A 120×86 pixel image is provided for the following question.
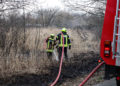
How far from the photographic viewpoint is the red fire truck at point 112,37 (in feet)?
14.9

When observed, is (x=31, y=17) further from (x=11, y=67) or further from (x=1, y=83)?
(x=1, y=83)

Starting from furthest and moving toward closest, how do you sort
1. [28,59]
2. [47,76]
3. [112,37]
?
[28,59] → [47,76] → [112,37]

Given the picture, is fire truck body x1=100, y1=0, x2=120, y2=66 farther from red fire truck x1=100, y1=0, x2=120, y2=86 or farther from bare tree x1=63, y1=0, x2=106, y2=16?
bare tree x1=63, y1=0, x2=106, y2=16

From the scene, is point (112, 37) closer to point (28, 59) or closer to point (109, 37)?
point (109, 37)

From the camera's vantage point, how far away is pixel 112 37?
15.7ft

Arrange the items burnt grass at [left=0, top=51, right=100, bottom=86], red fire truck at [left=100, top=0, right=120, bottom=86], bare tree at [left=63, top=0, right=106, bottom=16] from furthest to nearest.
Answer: bare tree at [left=63, top=0, right=106, bottom=16]
burnt grass at [left=0, top=51, right=100, bottom=86]
red fire truck at [left=100, top=0, right=120, bottom=86]

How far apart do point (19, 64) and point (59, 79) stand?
5.60 feet

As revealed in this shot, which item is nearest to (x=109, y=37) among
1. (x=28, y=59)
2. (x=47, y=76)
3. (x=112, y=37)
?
(x=112, y=37)

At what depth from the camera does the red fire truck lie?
14.9ft

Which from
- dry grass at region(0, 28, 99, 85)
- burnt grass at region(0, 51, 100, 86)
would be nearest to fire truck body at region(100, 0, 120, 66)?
burnt grass at region(0, 51, 100, 86)

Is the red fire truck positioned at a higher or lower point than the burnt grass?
higher

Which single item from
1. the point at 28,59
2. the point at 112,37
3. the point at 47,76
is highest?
the point at 112,37

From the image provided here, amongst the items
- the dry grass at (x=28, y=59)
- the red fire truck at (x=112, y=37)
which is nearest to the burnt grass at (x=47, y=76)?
the dry grass at (x=28, y=59)

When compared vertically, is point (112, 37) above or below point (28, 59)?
above
